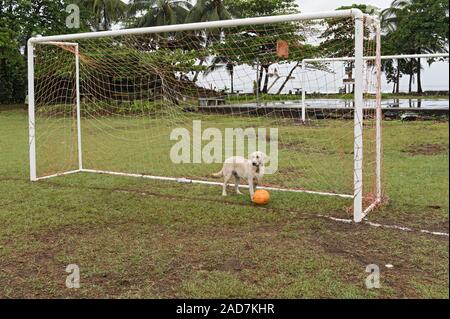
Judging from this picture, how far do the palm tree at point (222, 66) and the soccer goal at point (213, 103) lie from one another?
4cm

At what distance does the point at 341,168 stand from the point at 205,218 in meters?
3.72

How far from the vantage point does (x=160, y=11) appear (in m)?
28.4

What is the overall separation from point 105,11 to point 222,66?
22.2 metres

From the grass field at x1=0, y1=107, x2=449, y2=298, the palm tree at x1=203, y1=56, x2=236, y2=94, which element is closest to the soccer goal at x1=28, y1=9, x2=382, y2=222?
the palm tree at x1=203, y1=56, x2=236, y2=94

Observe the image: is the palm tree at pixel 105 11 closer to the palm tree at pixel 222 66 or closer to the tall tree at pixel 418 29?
the tall tree at pixel 418 29

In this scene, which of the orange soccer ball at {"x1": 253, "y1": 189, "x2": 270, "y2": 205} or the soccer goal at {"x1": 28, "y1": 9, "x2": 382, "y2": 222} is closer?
the orange soccer ball at {"x1": 253, "y1": 189, "x2": 270, "y2": 205}

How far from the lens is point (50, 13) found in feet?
85.6

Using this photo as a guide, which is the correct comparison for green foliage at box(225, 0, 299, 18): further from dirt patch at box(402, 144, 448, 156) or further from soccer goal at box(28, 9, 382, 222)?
dirt patch at box(402, 144, 448, 156)

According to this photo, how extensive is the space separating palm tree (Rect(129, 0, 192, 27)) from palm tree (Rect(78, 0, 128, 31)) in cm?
68

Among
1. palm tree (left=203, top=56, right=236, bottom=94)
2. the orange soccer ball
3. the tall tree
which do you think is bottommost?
the orange soccer ball

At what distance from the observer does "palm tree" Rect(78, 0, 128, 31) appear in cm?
2830

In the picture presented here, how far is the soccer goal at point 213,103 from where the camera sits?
623 cm

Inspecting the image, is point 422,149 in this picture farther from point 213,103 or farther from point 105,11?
point 105,11

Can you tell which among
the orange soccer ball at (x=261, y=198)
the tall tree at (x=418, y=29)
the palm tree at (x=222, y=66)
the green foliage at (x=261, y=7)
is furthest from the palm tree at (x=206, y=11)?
the orange soccer ball at (x=261, y=198)
